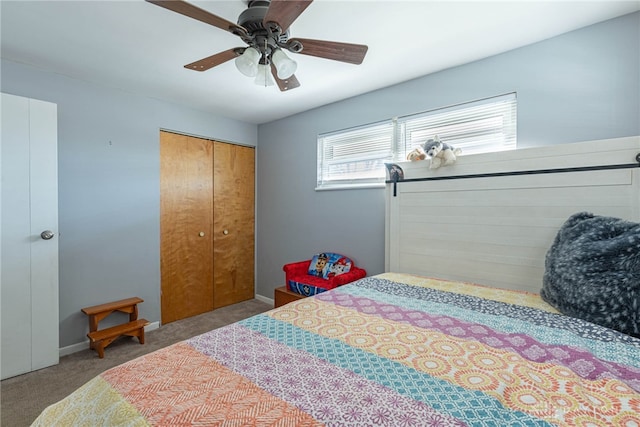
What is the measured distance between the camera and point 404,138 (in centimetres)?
276

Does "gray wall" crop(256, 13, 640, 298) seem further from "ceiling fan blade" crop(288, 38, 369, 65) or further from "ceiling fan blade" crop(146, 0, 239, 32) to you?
"ceiling fan blade" crop(146, 0, 239, 32)

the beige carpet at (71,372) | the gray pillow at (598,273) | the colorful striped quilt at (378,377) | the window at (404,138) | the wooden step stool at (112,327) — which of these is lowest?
the beige carpet at (71,372)

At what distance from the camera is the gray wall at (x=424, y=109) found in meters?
1.79

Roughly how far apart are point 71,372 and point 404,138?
132 inches

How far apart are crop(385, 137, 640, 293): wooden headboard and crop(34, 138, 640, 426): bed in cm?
2

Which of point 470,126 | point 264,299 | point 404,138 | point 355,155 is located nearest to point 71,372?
point 264,299

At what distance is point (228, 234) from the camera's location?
3.83 metres

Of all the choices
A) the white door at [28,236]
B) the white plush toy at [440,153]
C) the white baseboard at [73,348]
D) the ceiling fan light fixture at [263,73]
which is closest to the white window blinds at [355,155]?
the white plush toy at [440,153]

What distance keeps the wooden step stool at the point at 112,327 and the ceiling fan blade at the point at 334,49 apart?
2706 mm

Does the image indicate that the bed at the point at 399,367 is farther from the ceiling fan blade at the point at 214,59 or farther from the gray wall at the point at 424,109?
the ceiling fan blade at the point at 214,59

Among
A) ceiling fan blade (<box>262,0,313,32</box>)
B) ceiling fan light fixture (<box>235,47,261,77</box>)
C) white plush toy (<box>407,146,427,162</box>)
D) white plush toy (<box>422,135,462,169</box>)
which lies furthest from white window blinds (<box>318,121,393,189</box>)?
ceiling fan blade (<box>262,0,313,32</box>)

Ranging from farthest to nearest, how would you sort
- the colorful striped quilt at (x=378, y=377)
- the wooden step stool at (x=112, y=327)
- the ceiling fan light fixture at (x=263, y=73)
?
the wooden step stool at (x=112, y=327)
the ceiling fan light fixture at (x=263, y=73)
the colorful striped quilt at (x=378, y=377)

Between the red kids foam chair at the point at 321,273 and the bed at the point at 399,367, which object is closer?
the bed at the point at 399,367

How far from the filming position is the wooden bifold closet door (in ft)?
10.8
